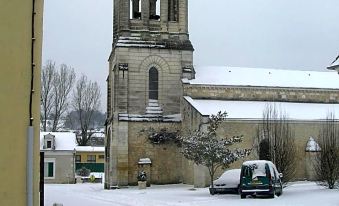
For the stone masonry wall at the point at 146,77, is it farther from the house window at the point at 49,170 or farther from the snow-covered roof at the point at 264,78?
the house window at the point at 49,170

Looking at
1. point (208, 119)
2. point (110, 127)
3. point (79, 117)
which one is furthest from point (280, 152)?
point (79, 117)

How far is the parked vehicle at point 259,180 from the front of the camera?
22734mm

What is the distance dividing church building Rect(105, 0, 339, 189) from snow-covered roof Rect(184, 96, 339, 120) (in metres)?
0.07

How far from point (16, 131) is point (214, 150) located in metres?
25.3

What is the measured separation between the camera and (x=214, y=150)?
2888cm

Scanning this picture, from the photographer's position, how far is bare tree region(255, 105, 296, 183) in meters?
29.5

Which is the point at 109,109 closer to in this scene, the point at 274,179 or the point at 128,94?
the point at 128,94

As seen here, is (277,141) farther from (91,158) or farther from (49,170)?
(91,158)

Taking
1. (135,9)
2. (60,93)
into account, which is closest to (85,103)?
(60,93)

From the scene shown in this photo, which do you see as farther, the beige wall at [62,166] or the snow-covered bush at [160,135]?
the beige wall at [62,166]

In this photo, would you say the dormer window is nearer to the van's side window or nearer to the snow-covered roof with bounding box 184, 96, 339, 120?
the snow-covered roof with bounding box 184, 96, 339, 120

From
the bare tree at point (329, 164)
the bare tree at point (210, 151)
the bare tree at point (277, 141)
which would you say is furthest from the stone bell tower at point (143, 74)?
the bare tree at point (329, 164)

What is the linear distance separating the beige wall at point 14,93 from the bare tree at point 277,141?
1004 inches

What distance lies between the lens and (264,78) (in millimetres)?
42281
